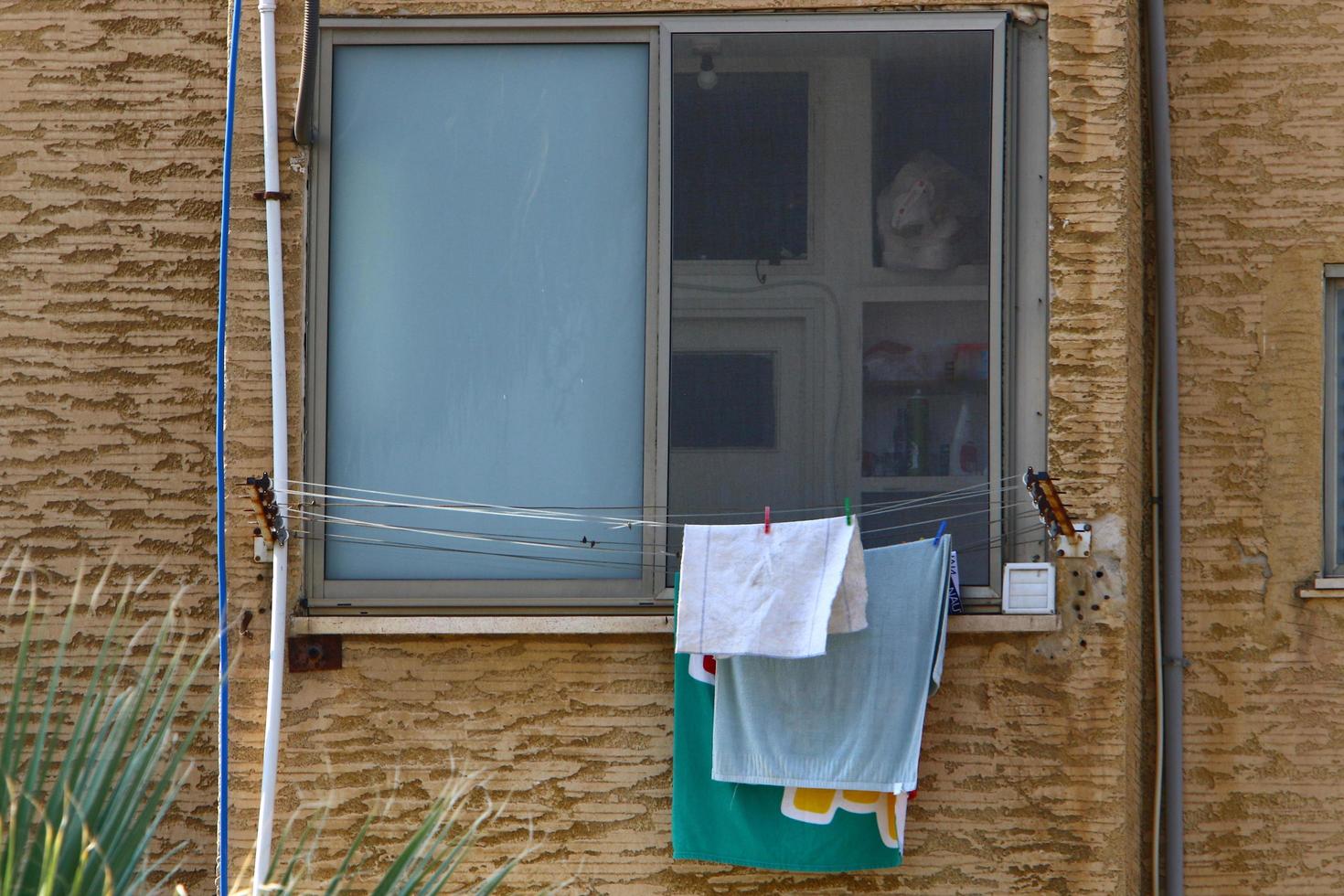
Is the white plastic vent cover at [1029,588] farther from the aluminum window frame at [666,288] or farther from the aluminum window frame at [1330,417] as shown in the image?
the aluminum window frame at [1330,417]

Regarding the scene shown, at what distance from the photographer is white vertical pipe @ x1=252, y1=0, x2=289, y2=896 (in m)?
4.81

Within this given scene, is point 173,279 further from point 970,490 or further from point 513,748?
point 970,490

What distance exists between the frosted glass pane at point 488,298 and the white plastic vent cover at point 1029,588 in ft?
4.03

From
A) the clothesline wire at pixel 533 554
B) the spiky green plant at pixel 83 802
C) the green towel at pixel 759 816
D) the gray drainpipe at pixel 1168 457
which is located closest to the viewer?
the spiky green plant at pixel 83 802

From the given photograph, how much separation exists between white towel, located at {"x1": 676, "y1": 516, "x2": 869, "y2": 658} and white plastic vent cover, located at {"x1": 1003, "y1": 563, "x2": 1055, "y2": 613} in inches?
19.9

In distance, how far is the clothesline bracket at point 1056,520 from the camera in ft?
15.2

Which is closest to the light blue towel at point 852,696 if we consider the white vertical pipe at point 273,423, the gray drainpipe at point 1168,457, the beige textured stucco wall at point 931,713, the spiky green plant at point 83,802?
the beige textured stucco wall at point 931,713

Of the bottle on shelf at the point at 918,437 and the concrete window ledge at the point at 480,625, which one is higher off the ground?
the bottle on shelf at the point at 918,437

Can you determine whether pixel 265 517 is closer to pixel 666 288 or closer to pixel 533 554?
pixel 533 554

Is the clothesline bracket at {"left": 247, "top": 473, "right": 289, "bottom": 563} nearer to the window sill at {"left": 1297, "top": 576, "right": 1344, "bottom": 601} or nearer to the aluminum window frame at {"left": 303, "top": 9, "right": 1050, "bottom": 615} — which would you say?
the aluminum window frame at {"left": 303, "top": 9, "right": 1050, "bottom": 615}

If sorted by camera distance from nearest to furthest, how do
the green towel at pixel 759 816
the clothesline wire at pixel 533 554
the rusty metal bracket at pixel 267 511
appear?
the green towel at pixel 759 816 < the rusty metal bracket at pixel 267 511 < the clothesline wire at pixel 533 554

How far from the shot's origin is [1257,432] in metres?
5.69

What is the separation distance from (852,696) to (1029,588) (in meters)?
0.68

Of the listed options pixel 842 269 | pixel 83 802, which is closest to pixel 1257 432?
pixel 842 269
